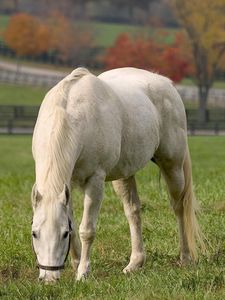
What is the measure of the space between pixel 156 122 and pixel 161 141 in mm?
274

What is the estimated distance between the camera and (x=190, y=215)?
8.37m

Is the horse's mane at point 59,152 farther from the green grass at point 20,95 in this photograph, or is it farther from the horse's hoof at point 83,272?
the green grass at point 20,95

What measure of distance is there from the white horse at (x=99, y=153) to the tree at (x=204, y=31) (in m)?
44.3

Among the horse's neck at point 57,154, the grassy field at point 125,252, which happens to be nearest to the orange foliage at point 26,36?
the grassy field at point 125,252

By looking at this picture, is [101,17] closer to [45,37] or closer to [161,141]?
[45,37]

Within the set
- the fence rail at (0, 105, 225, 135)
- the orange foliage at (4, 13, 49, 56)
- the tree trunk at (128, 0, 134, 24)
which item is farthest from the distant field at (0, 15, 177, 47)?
the fence rail at (0, 105, 225, 135)

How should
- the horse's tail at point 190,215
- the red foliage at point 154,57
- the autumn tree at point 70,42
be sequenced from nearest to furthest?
the horse's tail at point 190,215 < the red foliage at point 154,57 < the autumn tree at point 70,42

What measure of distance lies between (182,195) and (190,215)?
11.2 inches

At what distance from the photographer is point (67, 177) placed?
6.43 m

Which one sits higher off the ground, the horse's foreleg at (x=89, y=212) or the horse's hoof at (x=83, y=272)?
the horse's foreleg at (x=89, y=212)

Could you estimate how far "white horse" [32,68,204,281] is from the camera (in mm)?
6176

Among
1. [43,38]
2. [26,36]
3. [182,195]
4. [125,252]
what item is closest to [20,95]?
[26,36]

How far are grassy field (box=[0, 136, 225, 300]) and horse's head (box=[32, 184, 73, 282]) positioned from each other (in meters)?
0.16

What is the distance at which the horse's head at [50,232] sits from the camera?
6090 millimetres
